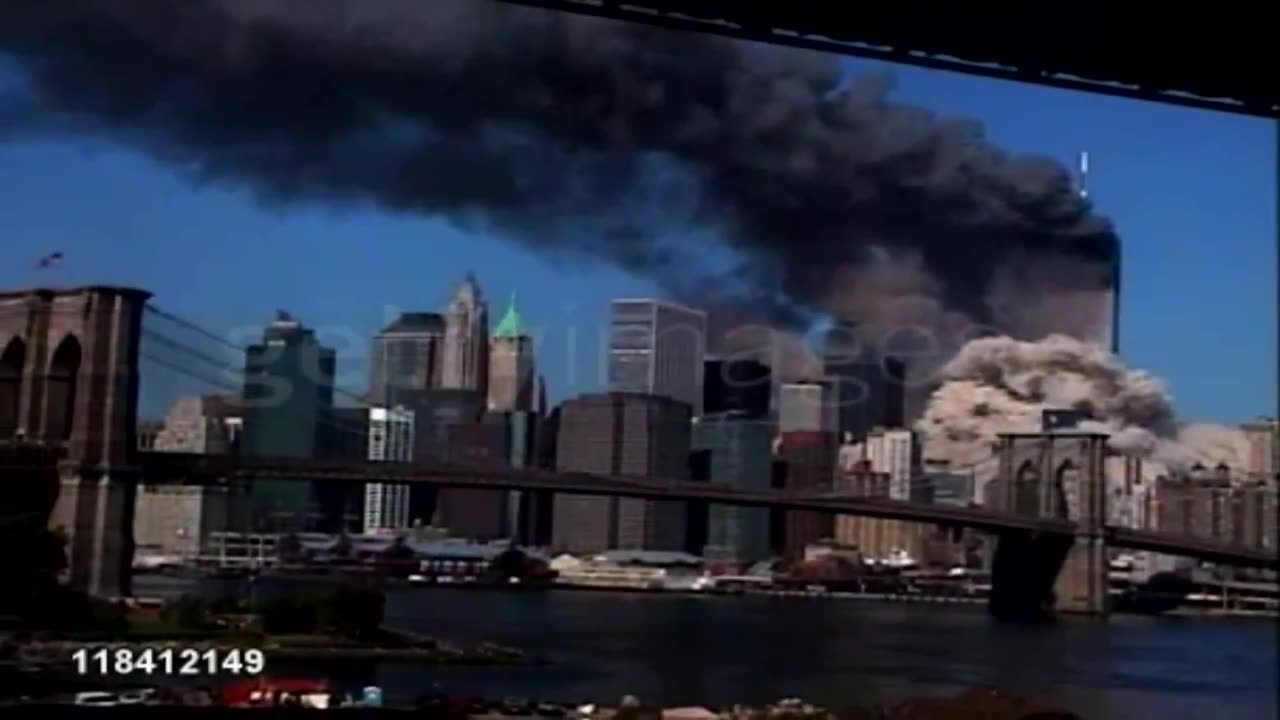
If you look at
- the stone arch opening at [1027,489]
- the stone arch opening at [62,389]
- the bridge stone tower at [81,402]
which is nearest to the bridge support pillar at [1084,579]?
the stone arch opening at [1027,489]

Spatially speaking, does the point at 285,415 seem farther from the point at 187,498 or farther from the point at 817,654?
the point at 817,654

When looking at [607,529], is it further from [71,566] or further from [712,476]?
[71,566]

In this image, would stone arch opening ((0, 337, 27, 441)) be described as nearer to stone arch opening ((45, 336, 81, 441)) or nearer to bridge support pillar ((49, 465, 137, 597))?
stone arch opening ((45, 336, 81, 441))

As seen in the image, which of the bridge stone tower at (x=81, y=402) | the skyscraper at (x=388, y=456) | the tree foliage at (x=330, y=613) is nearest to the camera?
the tree foliage at (x=330, y=613)

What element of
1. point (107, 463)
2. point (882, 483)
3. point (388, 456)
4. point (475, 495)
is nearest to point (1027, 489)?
point (882, 483)

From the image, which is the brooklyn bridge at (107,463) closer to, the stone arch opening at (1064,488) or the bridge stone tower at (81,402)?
the bridge stone tower at (81,402)

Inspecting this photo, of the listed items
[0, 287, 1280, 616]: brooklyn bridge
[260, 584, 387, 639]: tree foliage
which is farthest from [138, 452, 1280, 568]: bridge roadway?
[260, 584, 387, 639]: tree foliage
